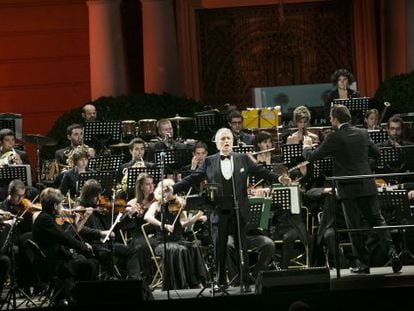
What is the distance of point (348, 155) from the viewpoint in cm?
1187

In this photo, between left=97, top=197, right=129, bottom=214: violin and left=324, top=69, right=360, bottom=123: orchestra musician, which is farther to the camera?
left=324, top=69, right=360, bottom=123: orchestra musician

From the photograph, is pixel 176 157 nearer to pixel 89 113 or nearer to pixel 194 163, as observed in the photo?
pixel 194 163

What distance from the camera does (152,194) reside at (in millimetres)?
13367

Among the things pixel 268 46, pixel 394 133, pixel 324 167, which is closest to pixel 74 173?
pixel 324 167

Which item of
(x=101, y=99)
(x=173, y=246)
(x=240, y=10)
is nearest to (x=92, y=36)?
(x=101, y=99)

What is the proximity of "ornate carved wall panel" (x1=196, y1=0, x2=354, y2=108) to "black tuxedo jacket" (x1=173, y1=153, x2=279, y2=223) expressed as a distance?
8055mm

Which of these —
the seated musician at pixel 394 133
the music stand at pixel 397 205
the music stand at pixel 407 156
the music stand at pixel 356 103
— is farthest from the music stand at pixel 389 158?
the music stand at pixel 356 103

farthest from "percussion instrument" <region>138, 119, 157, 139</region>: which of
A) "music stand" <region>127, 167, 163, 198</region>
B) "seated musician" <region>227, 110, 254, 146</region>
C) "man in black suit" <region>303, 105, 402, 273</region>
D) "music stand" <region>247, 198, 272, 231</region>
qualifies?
"man in black suit" <region>303, 105, 402, 273</region>

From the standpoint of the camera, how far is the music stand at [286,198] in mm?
13312

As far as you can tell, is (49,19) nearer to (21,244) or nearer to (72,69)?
(72,69)

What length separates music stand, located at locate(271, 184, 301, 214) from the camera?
524 inches

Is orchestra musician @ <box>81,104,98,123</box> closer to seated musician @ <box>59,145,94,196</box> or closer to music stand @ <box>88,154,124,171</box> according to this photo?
seated musician @ <box>59,145,94,196</box>

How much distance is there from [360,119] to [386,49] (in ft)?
13.7

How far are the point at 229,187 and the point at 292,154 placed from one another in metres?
1.84
